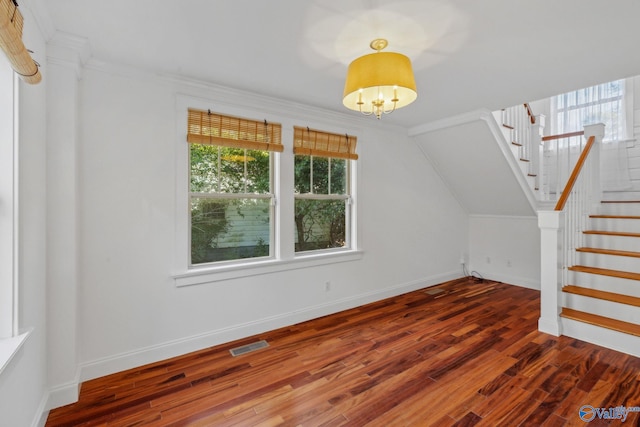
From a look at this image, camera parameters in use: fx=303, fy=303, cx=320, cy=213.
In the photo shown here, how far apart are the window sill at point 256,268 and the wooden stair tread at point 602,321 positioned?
219 cm

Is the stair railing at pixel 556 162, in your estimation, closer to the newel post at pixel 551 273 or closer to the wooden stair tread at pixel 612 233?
the wooden stair tread at pixel 612 233

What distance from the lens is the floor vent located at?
268 centimetres

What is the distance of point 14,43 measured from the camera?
120 centimetres

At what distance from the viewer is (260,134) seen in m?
3.05

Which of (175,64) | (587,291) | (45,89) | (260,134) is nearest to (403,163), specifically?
(260,134)

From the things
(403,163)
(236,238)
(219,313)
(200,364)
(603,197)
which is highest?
(403,163)

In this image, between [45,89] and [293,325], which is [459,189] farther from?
[45,89]

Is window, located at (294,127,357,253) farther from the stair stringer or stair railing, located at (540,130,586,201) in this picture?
stair railing, located at (540,130,586,201)

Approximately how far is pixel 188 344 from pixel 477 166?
4.14 metres

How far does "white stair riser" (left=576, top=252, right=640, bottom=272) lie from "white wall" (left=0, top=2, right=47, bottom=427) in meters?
4.81

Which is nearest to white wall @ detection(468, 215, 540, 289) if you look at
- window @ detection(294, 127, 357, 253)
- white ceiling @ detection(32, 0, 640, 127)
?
white ceiling @ detection(32, 0, 640, 127)

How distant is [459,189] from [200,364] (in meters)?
4.37

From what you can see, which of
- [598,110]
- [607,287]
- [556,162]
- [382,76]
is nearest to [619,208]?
[556,162]

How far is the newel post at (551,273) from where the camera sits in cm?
298
